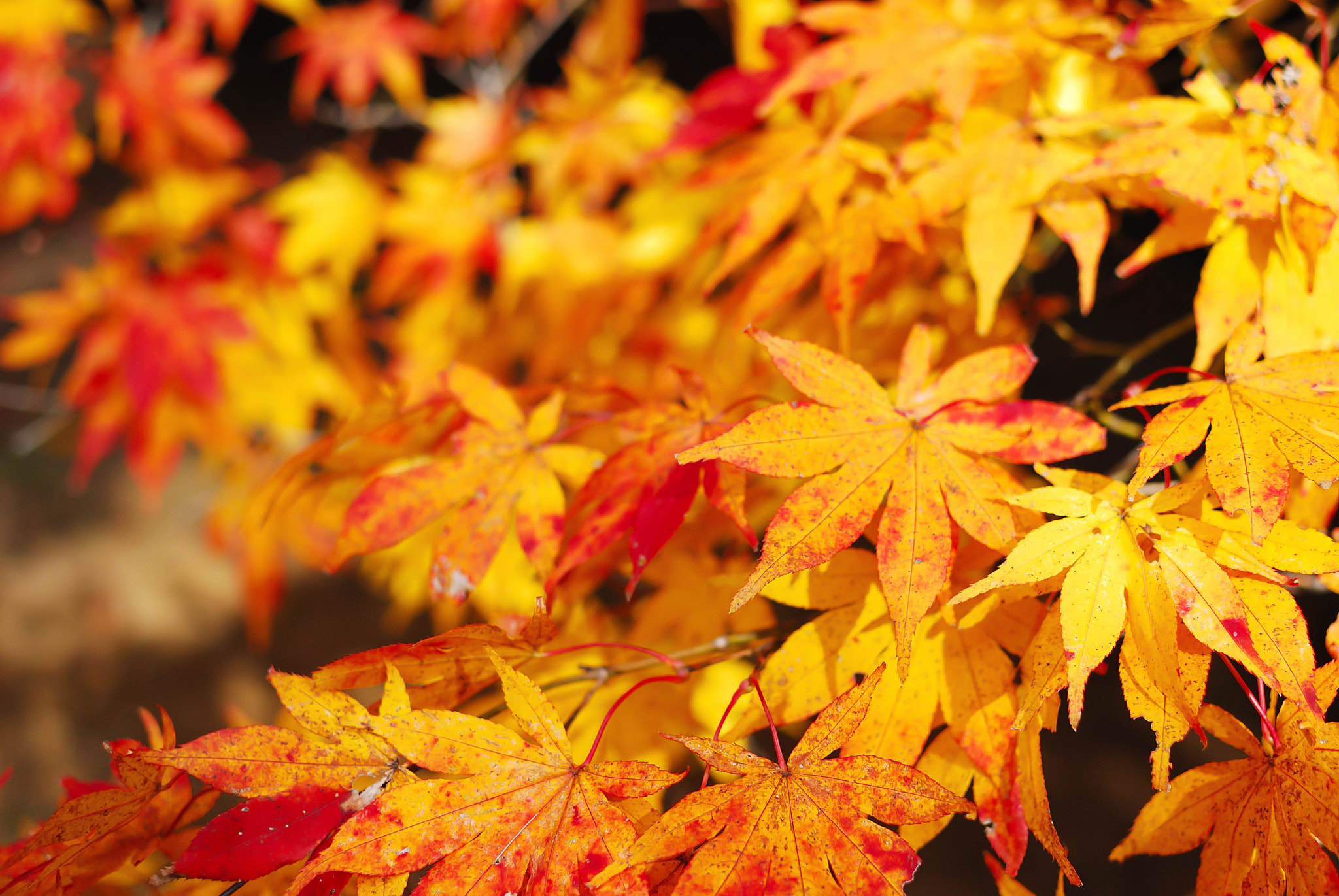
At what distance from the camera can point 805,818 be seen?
41 centimetres

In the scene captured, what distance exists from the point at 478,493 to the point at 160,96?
1.41m

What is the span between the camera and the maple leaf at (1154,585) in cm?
38

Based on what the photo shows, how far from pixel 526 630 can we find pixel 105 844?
302 millimetres

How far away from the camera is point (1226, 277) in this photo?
0.54 meters

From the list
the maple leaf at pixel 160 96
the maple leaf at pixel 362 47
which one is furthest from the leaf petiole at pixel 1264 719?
the maple leaf at pixel 160 96

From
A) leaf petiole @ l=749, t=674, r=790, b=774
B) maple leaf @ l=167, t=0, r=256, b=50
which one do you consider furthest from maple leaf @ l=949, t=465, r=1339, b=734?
maple leaf @ l=167, t=0, r=256, b=50

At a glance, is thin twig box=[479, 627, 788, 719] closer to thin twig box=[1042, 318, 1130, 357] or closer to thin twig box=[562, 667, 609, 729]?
thin twig box=[562, 667, 609, 729]

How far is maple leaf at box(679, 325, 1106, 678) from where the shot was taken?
16.6 inches

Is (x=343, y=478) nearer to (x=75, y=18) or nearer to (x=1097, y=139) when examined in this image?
(x=1097, y=139)

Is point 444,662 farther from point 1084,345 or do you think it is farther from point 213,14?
point 213,14

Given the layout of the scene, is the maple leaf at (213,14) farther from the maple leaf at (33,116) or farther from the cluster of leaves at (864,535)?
the cluster of leaves at (864,535)

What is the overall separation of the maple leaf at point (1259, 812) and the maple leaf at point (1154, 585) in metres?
0.05

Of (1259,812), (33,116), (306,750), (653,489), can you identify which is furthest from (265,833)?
(33,116)

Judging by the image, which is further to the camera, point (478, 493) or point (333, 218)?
point (333, 218)
